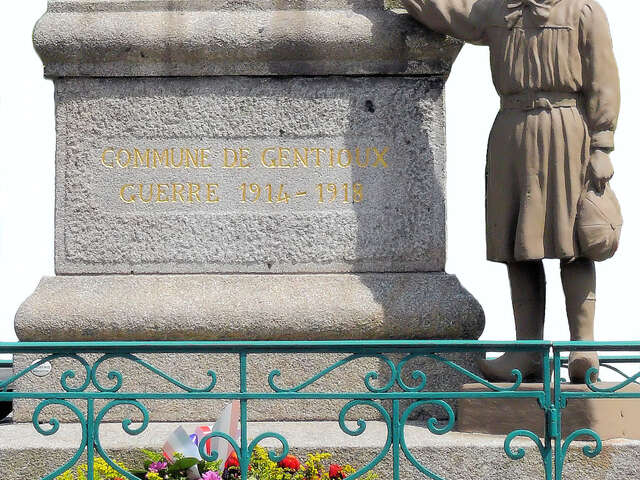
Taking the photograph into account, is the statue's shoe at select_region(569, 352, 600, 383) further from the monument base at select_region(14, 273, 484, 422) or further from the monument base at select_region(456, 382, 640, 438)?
the monument base at select_region(14, 273, 484, 422)

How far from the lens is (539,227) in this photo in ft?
17.9

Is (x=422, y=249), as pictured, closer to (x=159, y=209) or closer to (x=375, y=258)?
(x=375, y=258)

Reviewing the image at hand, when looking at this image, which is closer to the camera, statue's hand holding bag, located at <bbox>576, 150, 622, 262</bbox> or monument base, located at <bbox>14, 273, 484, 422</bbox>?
statue's hand holding bag, located at <bbox>576, 150, 622, 262</bbox>

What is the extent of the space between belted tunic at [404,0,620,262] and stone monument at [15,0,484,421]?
0.56 m

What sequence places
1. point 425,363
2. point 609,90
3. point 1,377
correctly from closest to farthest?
point 609,90, point 425,363, point 1,377

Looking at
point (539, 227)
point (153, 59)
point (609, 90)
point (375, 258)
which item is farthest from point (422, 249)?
point (153, 59)

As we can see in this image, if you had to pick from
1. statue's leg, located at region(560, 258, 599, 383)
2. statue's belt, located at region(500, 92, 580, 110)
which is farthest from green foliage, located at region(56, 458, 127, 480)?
statue's belt, located at region(500, 92, 580, 110)

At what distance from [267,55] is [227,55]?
0.20 metres

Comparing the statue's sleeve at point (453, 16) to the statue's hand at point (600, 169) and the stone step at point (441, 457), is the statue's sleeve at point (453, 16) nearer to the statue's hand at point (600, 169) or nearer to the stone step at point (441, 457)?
the statue's hand at point (600, 169)

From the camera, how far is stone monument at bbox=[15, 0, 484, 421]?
5938 mm

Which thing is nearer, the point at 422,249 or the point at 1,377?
the point at 422,249

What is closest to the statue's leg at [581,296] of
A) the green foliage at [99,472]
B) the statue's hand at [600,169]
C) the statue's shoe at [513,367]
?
the statue's shoe at [513,367]

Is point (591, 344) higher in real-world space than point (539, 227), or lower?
lower

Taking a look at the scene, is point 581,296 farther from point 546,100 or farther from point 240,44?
point 240,44
